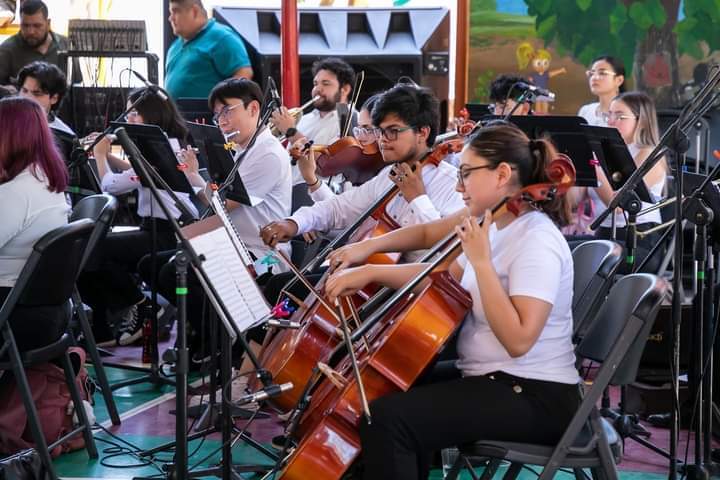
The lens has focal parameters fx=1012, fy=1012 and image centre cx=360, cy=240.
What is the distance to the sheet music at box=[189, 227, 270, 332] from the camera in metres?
2.24

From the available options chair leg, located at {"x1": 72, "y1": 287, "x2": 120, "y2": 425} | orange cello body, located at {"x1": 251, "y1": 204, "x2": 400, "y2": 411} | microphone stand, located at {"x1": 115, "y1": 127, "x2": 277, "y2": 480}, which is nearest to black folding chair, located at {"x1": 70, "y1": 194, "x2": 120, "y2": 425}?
chair leg, located at {"x1": 72, "y1": 287, "x2": 120, "y2": 425}

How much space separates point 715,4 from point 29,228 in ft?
17.5

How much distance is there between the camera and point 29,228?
306 cm

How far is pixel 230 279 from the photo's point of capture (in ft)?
7.49

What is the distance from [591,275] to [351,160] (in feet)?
4.93

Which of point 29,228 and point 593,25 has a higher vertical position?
point 593,25

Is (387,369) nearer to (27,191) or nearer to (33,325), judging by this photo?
(33,325)

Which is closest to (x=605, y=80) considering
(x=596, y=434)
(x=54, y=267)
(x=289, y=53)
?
(x=289, y=53)

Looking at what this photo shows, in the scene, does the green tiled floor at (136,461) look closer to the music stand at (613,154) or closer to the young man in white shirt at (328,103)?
the music stand at (613,154)

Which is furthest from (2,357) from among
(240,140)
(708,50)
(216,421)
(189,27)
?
(708,50)

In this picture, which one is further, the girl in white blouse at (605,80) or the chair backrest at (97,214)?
the girl in white blouse at (605,80)

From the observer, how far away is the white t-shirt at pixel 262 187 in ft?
12.7

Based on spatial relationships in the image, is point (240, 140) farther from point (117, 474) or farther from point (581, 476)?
point (581, 476)

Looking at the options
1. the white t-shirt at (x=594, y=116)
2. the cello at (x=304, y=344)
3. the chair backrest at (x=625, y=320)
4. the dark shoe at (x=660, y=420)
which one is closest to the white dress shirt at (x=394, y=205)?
the cello at (x=304, y=344)
